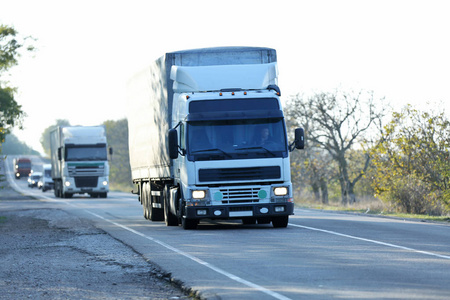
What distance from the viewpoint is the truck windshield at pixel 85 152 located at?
44.5 meters

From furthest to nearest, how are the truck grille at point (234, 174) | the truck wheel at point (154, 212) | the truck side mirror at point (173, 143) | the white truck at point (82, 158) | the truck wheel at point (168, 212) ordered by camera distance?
the white truck at point (82, 158) → the truck wheel at point (154, 212) → the truck wheel at point (168, 212) → the truck side mirror at point (173, 143) → the truck grille at point (234, 174)

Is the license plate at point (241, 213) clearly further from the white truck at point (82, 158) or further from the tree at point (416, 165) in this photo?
the white truck at point (82, 158)

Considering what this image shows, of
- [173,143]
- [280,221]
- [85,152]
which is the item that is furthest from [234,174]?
[85,152]

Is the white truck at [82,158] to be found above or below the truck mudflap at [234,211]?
above

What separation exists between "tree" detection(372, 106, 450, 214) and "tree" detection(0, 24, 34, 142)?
24343mm

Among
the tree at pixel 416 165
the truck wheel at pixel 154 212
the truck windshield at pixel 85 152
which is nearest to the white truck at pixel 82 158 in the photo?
the truck windshield at pixel 85 152

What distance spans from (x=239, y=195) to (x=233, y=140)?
1.19 metres

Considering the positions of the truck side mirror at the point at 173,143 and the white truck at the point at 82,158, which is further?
the white truck at the point at 82,158

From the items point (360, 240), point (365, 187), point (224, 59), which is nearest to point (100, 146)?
point (365, 187)

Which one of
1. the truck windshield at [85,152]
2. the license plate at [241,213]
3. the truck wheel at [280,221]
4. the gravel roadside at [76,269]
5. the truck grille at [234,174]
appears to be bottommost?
the gravel roadside at [76,269]

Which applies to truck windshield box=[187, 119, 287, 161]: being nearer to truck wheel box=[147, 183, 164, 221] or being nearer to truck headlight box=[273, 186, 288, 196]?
truck headlight box=[273, 186, 288, 196]

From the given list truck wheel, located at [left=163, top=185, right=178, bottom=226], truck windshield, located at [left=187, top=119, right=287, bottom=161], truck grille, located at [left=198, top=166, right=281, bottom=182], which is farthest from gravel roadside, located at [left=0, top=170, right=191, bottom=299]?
truck windshield, located at [left=187, top=119, right=287, bottom=161]

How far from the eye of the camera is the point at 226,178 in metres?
17.2

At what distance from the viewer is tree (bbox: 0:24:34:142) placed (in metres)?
45.8
